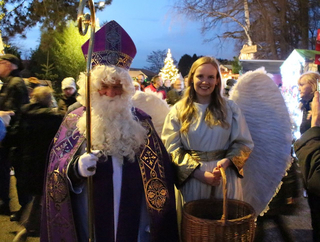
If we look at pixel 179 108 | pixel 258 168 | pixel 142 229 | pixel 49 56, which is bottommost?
pixel 142 229

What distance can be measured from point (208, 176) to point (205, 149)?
0.23 m

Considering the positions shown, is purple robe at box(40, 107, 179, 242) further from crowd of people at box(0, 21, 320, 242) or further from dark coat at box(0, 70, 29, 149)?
dark coat at box(0, 70, 29, 149)

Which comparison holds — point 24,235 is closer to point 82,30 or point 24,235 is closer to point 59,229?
point 59,229

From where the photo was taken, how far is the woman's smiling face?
7.91 feet

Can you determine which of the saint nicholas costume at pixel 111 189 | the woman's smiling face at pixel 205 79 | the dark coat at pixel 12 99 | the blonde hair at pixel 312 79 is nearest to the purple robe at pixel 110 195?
→ the saint nicholas costume at pixel 111 189

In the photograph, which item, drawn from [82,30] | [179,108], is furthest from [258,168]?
[82,30]

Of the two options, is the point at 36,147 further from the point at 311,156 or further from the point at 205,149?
the point at 311,156

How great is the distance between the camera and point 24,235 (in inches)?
141

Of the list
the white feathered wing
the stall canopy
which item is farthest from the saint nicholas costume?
the stall canopy

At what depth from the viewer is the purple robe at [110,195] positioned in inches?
79.5

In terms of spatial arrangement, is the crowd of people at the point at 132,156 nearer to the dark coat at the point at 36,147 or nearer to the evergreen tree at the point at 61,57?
the dark coat at the point at 36,147

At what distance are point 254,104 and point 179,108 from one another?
734 millimetres

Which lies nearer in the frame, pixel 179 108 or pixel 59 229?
pixel 59 229

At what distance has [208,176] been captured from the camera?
2225 mm
